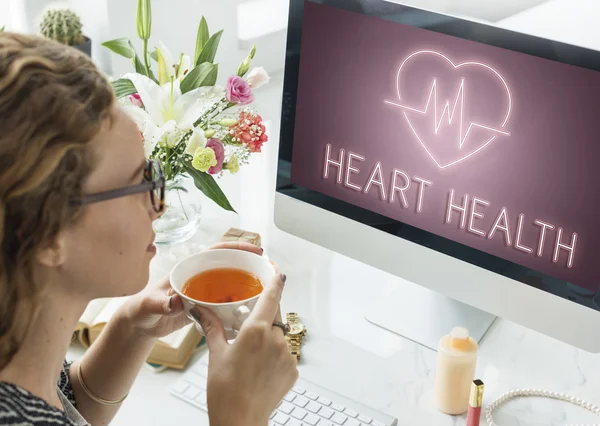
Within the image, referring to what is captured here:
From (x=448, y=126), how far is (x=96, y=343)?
56 cm

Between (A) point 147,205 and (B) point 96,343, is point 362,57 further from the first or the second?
(B) point 96,343

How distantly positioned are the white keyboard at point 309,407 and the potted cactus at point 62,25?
1.23 m

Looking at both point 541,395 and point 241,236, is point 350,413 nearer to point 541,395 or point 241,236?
point 541,395

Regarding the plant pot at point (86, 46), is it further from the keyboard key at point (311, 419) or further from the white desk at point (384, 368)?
the keyboard key at point (311, 419)

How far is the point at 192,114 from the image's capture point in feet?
4.36

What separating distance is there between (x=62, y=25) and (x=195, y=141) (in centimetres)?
100

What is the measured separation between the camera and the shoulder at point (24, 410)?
785 millimetres

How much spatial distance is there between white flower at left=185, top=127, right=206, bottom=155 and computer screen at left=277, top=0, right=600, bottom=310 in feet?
0.45

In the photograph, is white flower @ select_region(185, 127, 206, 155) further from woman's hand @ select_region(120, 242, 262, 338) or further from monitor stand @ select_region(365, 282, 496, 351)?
monitor stand @ select_region(365, 282, 496, 351)

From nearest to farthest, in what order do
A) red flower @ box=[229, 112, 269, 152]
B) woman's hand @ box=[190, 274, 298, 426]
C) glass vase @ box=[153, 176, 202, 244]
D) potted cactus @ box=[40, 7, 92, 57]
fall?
woman's hand @ box=[190, 274, 298, 426]
red flower @ box=[229, 112, 269, 152]
glass vase @ box=[153, 176, 202, 244]
potted cactus @ box=[40, 7, 92, 57]

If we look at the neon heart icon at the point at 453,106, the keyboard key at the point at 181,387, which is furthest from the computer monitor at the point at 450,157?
the keyboard key at the point at 181,387

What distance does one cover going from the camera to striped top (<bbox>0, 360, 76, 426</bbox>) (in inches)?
30.9

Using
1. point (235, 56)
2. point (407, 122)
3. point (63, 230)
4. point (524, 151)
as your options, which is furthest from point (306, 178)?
point (235, 56)

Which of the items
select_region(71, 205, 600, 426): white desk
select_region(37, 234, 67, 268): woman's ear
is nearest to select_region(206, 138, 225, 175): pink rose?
select_region(71, 205, 600, 426): white desk
